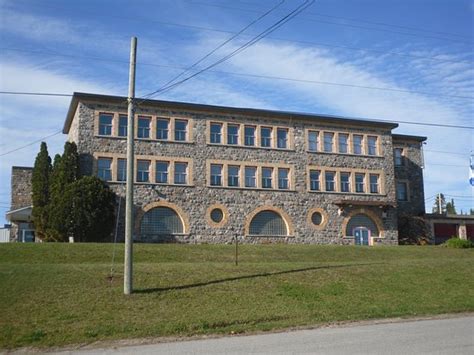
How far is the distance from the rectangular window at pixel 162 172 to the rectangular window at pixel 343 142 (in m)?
14.5

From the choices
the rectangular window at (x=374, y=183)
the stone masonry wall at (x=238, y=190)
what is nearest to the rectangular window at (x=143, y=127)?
the stone masonry wall at (x=238, y=190)

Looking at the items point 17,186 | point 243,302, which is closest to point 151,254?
point 243,302

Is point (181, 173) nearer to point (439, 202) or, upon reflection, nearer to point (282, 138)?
point (282, 138)

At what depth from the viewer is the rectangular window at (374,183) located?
152 ft

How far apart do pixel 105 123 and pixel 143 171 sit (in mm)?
4246

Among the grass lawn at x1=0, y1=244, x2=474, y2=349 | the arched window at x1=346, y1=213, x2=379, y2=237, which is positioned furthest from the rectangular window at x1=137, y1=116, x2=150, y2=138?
the arched window at x1=346, y1=213, x2=379, y2=237

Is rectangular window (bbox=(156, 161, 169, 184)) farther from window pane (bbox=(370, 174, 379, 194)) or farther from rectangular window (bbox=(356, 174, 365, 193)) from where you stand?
window pane (bbox=(370, 174, 379, 194))

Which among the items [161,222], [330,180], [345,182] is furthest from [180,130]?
[345,182]

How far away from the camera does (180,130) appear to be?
135ft

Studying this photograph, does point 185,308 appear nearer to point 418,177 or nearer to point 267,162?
point 267,162

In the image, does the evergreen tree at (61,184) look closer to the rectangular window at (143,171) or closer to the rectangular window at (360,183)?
the rectangular window at (143,171)

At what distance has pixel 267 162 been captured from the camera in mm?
43188

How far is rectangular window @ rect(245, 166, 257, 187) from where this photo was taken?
42.6 metres

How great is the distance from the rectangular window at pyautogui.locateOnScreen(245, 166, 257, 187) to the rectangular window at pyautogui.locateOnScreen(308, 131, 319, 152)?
17.0ft
